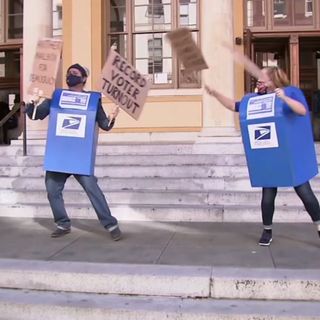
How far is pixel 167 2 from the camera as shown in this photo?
38.0 feet

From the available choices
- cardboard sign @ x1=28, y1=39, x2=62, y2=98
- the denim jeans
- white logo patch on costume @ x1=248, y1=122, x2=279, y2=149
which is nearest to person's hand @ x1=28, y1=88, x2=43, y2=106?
cardboard sign @ x1=28, y1=39, x2=62, y2=98

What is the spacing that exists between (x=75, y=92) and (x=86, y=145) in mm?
576

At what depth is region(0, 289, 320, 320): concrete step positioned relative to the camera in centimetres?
421

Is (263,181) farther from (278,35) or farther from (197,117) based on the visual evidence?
(278,35)

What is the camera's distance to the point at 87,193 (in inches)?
239

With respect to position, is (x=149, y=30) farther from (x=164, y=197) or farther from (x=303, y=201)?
(x=303, y=201)

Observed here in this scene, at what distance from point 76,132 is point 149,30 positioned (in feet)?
19.7

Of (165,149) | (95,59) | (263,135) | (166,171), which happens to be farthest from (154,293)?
(95,59)

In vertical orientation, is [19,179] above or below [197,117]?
below

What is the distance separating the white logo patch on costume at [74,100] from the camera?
606 centimetres

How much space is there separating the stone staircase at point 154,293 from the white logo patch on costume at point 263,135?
131 cm

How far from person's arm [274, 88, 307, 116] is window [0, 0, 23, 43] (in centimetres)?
878

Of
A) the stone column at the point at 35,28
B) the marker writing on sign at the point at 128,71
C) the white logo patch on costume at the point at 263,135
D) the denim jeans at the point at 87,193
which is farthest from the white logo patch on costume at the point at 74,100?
the stone column at the point at 35,28

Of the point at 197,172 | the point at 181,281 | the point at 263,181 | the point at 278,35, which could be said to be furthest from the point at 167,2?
the point at 181,281
